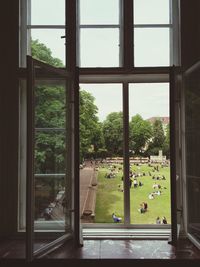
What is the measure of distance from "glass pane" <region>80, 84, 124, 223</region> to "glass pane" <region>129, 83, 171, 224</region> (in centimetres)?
16

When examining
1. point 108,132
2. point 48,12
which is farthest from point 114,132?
point 48,12

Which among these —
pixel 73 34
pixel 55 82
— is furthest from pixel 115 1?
pixel 55 82

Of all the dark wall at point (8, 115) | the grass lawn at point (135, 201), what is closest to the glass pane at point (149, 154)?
the grass lawn at point (135, 201)

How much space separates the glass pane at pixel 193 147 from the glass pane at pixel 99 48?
949 millimetres

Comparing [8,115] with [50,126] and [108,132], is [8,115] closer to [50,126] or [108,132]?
[50,126]

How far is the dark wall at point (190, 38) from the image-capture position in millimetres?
3502

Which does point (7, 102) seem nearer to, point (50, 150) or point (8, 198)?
point (50, 150)

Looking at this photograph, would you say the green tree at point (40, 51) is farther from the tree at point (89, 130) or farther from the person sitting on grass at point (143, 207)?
the person sitting on grass at point (143, 207)

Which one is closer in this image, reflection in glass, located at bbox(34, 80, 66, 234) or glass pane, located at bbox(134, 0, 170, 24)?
reflection in glass, located at bbox(34, 80, 66, 234)

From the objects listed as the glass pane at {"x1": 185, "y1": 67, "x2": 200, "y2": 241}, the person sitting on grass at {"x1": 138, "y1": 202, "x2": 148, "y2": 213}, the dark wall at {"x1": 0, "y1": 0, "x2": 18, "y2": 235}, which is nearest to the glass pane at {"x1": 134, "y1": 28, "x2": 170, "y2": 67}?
the glass pane at {"x1": 185, "y1": 67, "x2": 200, "y2": 241}

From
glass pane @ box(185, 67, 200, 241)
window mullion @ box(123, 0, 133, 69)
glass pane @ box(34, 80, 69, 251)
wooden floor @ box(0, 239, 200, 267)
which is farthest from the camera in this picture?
window mullion @ box(123, 0, 133, 69)

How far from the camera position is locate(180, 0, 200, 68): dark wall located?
3502 millimetres

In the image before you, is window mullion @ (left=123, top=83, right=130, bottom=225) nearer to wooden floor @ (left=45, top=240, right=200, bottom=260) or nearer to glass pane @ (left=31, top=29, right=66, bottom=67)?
wooden floor @ (left=45, top=240, right=200, bottom=260)

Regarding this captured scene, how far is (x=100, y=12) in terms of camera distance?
3.72 meters
